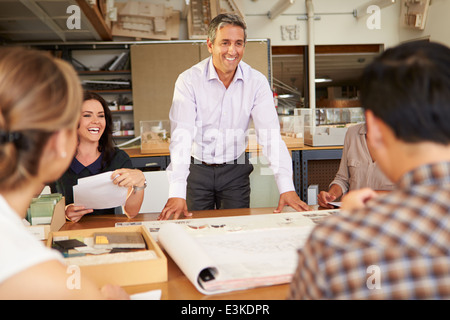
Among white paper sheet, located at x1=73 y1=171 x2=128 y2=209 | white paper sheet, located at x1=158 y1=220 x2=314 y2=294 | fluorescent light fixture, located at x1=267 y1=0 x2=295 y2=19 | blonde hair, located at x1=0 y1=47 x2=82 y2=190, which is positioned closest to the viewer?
blonde hair, located at x1=0 y1=47 x2=82 y2=190

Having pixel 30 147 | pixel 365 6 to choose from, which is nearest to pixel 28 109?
pixel 30 147

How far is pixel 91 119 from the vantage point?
2.17 meters

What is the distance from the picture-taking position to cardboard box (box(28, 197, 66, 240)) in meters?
1.40

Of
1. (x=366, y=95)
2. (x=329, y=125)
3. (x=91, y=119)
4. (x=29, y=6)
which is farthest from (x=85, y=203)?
(x=329, y=125)

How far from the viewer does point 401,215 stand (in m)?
0.57

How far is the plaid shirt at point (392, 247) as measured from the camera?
0.57 m

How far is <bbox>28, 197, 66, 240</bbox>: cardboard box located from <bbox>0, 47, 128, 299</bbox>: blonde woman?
670mm

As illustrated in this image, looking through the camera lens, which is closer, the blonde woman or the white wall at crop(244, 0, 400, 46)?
the blonde woman

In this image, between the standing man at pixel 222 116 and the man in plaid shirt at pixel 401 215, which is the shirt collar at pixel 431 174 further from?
the standing man at pixel 222 116

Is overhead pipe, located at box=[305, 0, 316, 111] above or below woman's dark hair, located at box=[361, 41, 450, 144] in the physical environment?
above

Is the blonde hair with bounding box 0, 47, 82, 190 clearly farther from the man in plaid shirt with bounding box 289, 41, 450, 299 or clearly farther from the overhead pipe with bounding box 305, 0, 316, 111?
the overhead pipe with bounding box 305, 0, 316, 111

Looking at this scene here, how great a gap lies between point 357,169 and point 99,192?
129 cm

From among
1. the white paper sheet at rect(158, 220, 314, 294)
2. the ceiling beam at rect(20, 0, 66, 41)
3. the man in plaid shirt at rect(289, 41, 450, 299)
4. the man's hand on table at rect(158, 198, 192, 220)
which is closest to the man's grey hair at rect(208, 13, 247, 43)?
the man's hand on table at rect(158, 198, 192, 220)

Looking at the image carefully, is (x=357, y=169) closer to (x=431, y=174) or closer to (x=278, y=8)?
(x=431, y=174)
